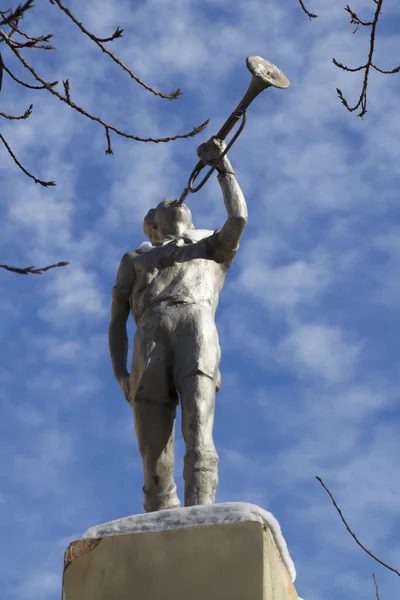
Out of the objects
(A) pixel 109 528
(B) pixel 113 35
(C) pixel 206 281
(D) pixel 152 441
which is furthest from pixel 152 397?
(B) pixel 113 35

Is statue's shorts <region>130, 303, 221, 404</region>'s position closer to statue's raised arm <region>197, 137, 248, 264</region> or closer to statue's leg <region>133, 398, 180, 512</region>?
statue's leg <region>133, 398, 180, 512</region>

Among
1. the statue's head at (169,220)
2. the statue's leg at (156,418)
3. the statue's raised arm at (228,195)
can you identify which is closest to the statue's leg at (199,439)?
the statue's leg at (156,418)

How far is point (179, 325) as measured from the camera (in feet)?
22.3

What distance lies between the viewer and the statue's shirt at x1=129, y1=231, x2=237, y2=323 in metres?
6.98

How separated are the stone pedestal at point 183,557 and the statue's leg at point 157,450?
1075 mm

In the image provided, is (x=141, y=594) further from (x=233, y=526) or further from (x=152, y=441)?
(x=152, y=441)

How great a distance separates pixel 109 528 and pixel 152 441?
1.22 m

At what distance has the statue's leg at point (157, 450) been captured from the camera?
21.6 ft

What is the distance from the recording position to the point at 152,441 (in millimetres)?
6660

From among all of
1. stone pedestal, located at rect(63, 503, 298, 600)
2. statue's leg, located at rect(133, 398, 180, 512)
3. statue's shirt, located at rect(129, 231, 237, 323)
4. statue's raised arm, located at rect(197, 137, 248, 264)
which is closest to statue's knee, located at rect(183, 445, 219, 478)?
statue's leg, located at rect(133, 398, 180, 512)

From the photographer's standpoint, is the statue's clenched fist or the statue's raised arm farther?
the statue's clenched fist

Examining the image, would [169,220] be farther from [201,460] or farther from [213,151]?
[201,460]

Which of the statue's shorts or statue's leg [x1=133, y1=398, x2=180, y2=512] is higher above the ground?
the statue's shorts

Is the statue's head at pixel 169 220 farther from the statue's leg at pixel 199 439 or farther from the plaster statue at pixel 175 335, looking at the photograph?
the statue's leg at pixel 199 439
